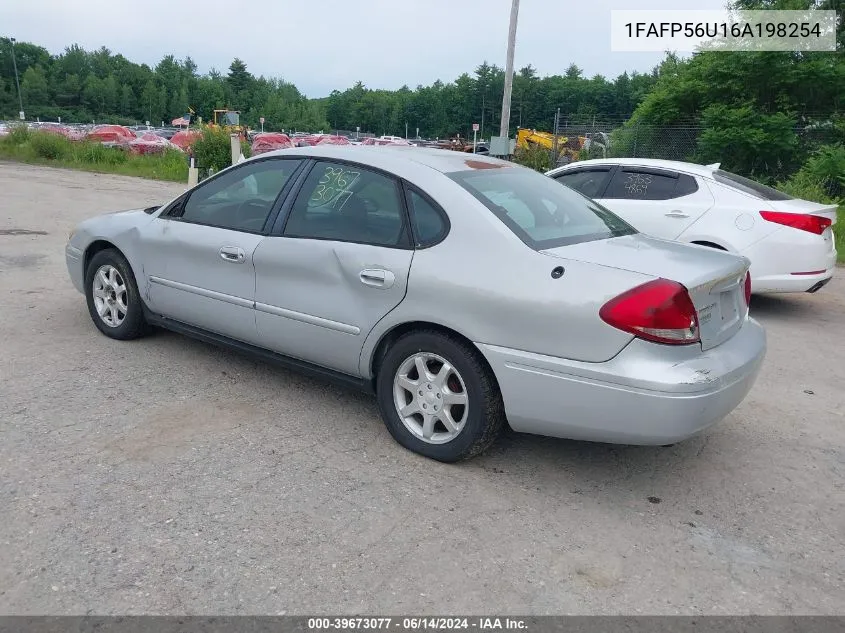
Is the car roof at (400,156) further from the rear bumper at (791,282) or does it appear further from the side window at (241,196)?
the rear bumper at (791,282)

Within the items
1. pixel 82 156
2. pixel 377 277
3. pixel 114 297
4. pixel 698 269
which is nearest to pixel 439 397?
pixel 377 277

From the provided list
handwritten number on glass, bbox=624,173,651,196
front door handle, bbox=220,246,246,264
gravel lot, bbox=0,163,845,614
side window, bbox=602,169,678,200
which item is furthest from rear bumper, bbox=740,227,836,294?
front door handle, bbox=220,246,246,264

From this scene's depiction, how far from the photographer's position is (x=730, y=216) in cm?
710

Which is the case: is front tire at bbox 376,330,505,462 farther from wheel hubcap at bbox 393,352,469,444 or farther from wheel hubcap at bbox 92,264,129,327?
wheel hubcap at bbox 92,264,129,327

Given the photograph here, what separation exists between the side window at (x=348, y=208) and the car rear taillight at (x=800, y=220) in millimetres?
4540

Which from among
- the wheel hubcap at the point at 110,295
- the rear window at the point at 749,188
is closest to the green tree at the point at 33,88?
the wheel hubcap at the point at 110,295

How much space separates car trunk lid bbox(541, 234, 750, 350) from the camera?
3.34 metres

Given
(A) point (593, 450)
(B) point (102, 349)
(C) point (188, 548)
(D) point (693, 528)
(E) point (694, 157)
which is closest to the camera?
(C) point (188, 548)

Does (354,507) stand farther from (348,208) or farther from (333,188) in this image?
(333,188)

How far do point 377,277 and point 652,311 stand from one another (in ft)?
4.59

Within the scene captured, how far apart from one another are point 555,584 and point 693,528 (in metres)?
0.84

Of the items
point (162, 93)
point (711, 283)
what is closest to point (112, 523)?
point (711, 283)

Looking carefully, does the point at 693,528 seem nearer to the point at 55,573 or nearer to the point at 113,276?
the point at 55,573
